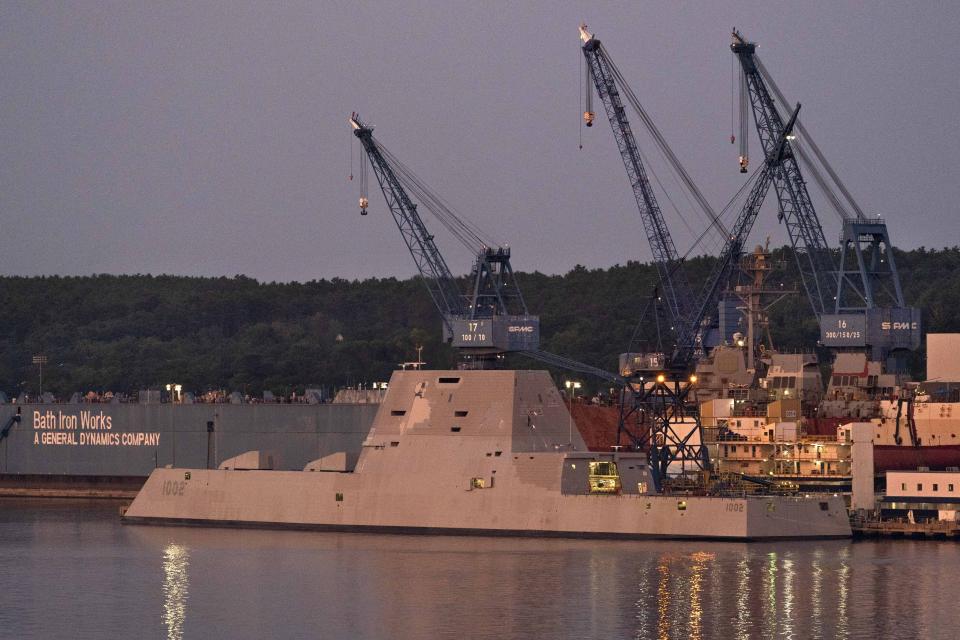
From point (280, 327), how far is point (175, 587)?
10432 centimetres

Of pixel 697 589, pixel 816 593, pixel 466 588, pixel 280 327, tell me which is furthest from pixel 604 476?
pixel 280 327

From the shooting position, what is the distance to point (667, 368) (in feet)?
247

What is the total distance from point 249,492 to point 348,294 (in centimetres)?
10526

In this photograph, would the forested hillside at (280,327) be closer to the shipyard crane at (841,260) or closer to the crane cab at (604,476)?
the shipyard crane at (841,260)

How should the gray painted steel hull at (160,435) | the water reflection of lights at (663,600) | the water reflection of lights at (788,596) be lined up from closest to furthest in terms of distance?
the water reflection of lights at (663,600) < the water reflection of lights at (788,596) < the gray painted steel hull at (160,435)

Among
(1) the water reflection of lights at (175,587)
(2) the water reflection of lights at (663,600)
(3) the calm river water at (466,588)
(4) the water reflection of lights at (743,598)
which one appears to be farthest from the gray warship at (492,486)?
(1) the water reflection of lights at (175,587)

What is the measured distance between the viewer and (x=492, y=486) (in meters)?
54.0

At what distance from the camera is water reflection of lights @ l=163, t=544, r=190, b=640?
39.1 metres

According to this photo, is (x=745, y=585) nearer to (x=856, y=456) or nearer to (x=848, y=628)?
(x=848, y=628)

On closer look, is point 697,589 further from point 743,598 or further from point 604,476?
point 604,476

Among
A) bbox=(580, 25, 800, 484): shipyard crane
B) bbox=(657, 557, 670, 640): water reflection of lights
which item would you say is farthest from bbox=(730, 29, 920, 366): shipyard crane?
bbox=(657, 557, 670, 640): water reflection of lights

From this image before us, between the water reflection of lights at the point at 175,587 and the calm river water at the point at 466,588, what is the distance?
0.23 ft

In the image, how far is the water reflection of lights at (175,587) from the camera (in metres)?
39.1

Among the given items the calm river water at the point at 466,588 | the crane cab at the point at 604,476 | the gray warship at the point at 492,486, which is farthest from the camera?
the crane cab at the point at 604,476
